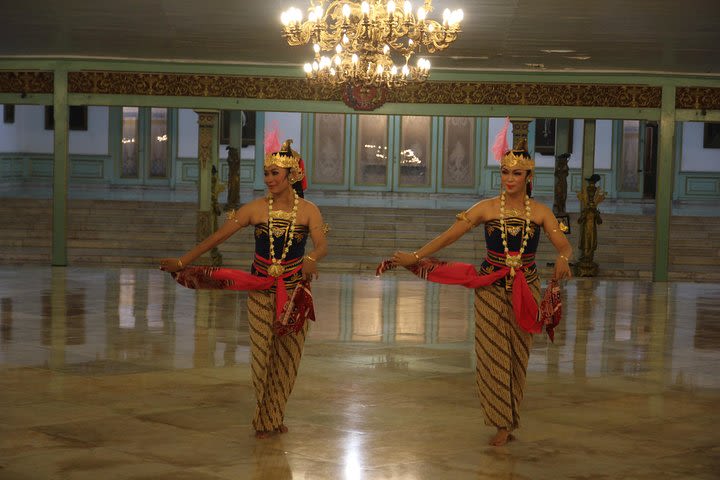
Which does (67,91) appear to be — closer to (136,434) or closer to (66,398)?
(66,398)

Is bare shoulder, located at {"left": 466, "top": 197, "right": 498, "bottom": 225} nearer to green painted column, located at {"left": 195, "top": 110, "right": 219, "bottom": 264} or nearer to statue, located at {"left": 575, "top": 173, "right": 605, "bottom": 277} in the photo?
statue, located at {"left": 575, "top": 173, "right": 605, "bottom": 277}

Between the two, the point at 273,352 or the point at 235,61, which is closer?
the point at 273,352

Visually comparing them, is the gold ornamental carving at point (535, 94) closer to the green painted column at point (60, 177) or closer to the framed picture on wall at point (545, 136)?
the green painted column at point (60, 177)

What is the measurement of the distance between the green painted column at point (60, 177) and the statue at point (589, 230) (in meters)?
7.92

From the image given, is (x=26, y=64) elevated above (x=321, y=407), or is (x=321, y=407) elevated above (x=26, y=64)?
(x=26, y=64)

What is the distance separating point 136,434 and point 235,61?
11.1 meters

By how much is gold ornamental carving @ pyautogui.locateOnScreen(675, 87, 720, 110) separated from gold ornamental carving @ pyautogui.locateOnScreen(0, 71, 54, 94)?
9441 mm

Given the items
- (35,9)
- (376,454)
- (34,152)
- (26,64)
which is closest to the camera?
(376,454)

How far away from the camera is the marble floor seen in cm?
474

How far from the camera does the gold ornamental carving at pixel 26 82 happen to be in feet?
51.3

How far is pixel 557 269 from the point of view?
205 inches

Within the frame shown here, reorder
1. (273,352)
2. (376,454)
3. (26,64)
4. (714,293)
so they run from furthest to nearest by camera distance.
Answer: (26,64), (714,293), (273,352), (376,454)

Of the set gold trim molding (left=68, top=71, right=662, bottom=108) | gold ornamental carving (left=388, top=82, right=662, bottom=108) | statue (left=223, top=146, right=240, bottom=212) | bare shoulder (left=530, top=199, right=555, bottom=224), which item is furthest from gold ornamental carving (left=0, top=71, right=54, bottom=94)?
bare shoulder (left=530, top=199, right=555, bottom=224)

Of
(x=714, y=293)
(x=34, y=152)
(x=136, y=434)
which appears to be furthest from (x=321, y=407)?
(x=34, y=152)
